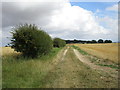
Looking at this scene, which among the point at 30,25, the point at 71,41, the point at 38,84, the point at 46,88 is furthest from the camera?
the point at 71,41

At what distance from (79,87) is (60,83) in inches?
40.9

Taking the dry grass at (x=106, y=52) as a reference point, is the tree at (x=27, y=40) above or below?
above

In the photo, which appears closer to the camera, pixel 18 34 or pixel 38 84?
pixel 38 84

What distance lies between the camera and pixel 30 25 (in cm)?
1680

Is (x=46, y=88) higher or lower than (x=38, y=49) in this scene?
lower

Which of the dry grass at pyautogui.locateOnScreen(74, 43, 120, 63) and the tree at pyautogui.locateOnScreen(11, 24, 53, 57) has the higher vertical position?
the tree at pyautogui.locateOnScreen(11, 24, 53, 57)

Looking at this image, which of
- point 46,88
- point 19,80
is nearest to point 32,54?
point 19,80

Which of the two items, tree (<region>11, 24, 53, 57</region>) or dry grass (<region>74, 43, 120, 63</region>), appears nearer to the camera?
tree (<region>11, 24, 53, 57</region>)

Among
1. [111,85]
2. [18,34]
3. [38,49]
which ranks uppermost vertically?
[18,34]

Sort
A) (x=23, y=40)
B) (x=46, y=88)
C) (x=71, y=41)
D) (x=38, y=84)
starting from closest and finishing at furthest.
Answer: (x=46, y=88)
(x=38, y=84)
(x=23, y=40)
(x=71, y=41)

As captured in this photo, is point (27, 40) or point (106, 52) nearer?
point (27, 40)

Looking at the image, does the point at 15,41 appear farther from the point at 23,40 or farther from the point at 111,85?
the point at 111,85

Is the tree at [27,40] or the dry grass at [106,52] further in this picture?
the dry grass at [106,52]

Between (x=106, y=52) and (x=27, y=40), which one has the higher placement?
(x=27, y=40)
